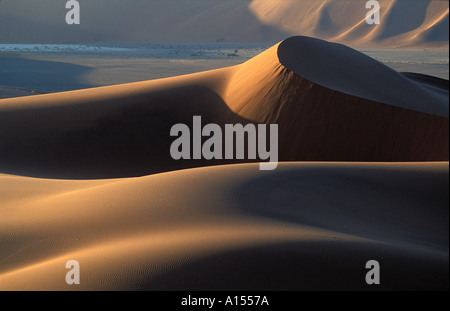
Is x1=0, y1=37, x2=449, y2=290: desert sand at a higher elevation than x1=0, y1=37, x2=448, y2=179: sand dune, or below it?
below

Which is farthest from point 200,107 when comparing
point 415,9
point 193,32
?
point 193,32

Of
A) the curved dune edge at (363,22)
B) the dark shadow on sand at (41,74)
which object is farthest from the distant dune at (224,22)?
the dark shadow on sand at (41,74)

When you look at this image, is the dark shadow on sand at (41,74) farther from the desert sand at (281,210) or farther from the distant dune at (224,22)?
the distant dune at (224,22)

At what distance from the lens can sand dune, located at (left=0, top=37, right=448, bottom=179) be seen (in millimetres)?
6875

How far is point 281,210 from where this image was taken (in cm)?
372

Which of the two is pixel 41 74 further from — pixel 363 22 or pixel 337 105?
pixel 363 22

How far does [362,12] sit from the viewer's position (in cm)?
5666

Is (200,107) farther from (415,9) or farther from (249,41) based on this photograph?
(249,41)

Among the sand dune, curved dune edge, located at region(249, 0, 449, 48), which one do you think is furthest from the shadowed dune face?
curved dune edge, located at region(249, 0, 449, 48)

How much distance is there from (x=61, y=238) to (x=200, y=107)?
237 inches

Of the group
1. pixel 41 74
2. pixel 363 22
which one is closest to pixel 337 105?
pixel 41 74

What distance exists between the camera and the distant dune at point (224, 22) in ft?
162

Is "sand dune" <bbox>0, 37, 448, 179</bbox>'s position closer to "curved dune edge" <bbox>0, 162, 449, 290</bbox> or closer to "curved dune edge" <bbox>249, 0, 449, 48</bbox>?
"curved dune edge" <bbox>0, 162, 449, 290</bbox>
